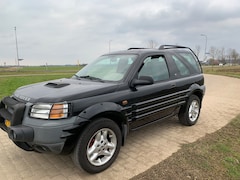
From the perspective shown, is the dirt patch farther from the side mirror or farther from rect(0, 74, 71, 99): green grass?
rect(0, 74, 71, 99): green grass

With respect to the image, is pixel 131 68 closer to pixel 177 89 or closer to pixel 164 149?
pixel 177 89

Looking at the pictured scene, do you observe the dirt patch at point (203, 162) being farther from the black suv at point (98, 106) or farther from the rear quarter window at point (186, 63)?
the rear quarter window at point (186, 63)

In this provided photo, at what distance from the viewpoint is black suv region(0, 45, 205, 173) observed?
8.99ft

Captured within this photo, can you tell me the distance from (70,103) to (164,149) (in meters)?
2.00

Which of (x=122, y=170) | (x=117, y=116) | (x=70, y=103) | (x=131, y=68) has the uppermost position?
(x=131, y=68)

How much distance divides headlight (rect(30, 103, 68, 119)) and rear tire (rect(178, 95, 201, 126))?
2.98m

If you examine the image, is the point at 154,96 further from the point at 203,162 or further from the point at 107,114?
the point at 203,162

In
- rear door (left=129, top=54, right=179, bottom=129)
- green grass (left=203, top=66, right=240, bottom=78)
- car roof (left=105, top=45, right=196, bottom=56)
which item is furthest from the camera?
green grass (left=203, top=66, right=240, bottom=78)

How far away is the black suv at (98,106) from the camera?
8.99 ft

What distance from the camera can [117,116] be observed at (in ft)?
10.9

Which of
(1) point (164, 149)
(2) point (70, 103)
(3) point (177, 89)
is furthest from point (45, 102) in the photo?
(3) point (177, 89)

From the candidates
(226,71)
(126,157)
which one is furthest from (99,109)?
(226,71)

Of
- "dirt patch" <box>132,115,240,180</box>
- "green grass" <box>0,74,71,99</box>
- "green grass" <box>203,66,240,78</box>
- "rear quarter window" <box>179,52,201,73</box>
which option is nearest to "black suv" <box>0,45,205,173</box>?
"rear quarter window" <box>179,52,201,73</box>

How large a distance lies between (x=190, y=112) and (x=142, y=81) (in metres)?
2.15
